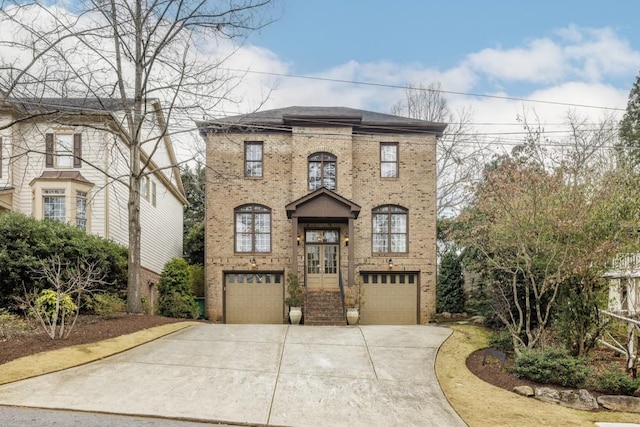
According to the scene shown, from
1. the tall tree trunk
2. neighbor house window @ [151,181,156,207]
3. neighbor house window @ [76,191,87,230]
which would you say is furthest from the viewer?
neighbor house window @ [151,181,156,207]

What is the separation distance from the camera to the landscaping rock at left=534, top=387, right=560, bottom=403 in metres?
10.4

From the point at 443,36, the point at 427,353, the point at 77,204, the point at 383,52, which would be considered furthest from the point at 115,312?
the point at 443,36

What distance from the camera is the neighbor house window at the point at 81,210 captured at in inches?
746

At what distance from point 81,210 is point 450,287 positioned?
13.1 m

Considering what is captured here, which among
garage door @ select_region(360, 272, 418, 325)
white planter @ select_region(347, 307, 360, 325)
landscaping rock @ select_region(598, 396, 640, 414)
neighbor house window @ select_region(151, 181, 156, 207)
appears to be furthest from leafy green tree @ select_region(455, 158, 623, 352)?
neighbor house window @ select_region(151, 181, 156, 207)

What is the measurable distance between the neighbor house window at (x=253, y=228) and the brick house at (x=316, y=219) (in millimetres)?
36

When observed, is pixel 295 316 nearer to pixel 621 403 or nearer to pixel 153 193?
pixel 153 193

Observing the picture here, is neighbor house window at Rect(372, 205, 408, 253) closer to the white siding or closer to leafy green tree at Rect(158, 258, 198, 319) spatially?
leafy green tree at Rect(158, 258, 198, 319)

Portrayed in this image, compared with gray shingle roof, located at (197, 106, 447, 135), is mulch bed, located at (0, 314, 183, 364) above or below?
below

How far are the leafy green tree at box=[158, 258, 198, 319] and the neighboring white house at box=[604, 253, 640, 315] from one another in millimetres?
13030

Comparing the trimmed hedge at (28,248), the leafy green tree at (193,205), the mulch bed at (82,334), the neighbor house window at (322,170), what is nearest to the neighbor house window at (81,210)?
the trimmed hedge at (28,248)

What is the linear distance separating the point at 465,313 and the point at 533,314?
19.0 ft

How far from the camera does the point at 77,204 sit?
62.3ft

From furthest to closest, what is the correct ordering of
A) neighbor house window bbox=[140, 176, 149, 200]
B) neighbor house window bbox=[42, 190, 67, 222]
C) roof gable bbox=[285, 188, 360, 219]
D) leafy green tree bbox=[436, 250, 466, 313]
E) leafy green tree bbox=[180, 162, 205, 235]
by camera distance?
leafy green tree bbox=[180, 162, 205, 235] → neighbor house window bbox=[140, 176, 149, 200] → leafy green tree bbox=[436, 250, 466, 313] → roof gable bbox=[285, 188, 360, 219] → neighbor house window bbox=[42, 190, 67, 222]
